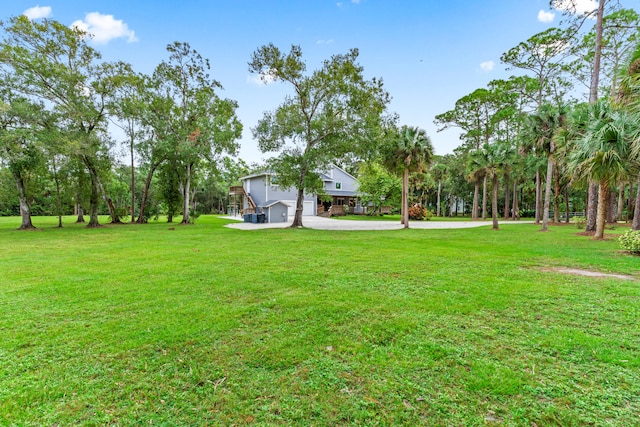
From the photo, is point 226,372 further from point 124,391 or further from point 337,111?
A: point 337,111

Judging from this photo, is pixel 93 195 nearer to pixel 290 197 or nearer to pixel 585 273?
pixel 290 197

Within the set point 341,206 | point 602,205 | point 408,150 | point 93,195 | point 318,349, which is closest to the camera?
point 318,349

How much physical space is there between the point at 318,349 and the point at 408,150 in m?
15.6

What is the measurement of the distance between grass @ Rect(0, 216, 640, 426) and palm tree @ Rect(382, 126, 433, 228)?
11989 mm

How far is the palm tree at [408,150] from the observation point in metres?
16.7

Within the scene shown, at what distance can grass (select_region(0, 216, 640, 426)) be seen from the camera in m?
2.03

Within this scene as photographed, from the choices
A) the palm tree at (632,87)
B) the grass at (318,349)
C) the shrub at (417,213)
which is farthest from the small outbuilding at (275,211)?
the palm tree at (632,87)

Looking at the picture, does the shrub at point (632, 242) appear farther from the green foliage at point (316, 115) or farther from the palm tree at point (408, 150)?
the green foliage at point (316, 115)

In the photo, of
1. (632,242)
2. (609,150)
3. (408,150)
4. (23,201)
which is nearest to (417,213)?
(408,150)

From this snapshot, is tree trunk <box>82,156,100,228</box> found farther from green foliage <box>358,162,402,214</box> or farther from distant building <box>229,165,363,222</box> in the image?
green foliage <box>358,162,402,214</box>

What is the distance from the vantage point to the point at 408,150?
655 inches

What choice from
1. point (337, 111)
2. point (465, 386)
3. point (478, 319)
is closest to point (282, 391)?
point (465, 386)

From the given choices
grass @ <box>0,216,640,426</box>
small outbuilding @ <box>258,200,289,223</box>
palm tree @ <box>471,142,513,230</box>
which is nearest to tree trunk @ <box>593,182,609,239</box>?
palm tree @ <box>471,142,513,230</box>

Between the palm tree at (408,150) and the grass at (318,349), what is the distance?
12.0 metres
